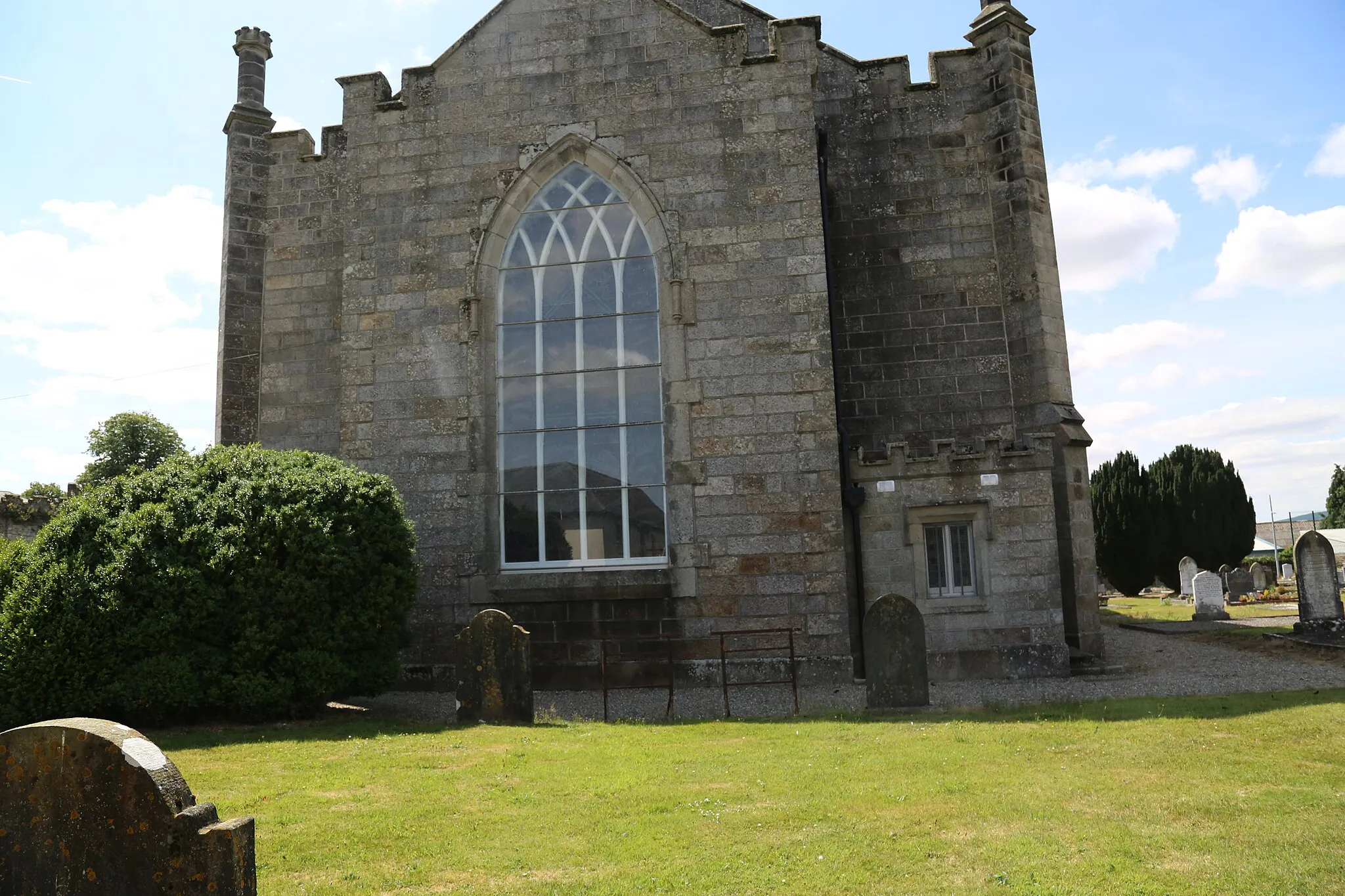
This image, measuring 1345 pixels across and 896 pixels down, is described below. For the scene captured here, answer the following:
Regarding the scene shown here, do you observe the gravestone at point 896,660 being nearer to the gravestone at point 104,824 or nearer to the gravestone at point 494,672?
the gravestone at point 494,672

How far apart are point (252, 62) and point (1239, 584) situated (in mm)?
28048

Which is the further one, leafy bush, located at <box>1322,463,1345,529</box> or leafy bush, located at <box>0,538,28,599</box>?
leafy bush, located at <box>1322,463,1345,529</box>

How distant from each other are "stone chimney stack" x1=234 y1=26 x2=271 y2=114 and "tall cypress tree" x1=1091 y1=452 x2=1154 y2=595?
27770mm

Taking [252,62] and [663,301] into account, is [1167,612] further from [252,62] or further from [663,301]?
[252,62]

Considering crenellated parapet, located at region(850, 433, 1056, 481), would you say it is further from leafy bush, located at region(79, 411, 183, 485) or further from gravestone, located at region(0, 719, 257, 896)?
leafy bush, located at region(79, 411, 183, 485)

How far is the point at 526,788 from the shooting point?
6.88 metres

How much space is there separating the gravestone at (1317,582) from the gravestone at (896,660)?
823cm

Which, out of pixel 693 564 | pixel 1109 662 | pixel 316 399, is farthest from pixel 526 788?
pixel 316 399

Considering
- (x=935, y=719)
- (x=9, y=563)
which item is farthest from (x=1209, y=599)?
(x=9, y=563)

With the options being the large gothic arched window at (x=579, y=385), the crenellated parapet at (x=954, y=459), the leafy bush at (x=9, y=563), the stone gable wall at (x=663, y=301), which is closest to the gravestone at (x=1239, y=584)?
the crenellated parapet at (x=954, y=459)

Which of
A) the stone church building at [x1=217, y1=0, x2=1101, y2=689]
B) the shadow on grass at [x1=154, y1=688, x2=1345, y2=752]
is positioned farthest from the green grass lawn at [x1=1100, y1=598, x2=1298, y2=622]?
the shadow on grass at [x1=154, y1=688, x2=1345, y2=752]

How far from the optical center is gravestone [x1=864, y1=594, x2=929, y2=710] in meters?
10.2

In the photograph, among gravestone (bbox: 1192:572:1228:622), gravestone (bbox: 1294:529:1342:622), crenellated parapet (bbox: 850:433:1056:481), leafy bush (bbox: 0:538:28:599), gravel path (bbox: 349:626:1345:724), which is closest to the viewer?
leafy bush (bbox: 0:538:28:599)

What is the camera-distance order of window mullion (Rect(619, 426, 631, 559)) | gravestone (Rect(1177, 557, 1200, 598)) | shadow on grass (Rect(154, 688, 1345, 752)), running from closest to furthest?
shadow on grass (Rect(154, 688, 1345, 752)) → window mullion (Rect(619, 426, 631, 559)) → gravestone (Rect(1177, 557, 1200, 598))
